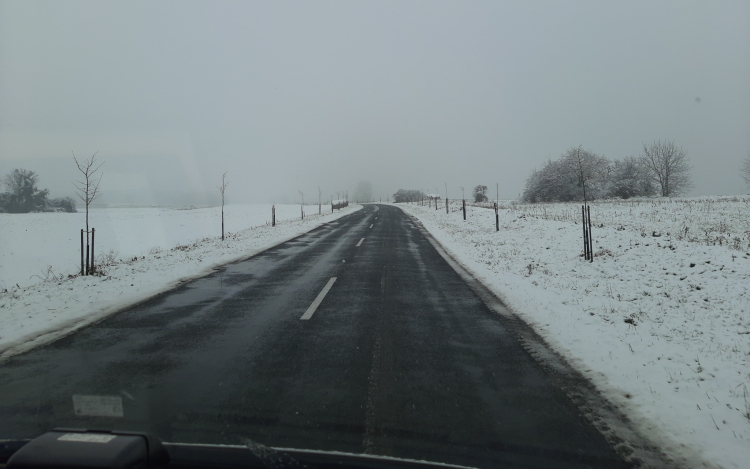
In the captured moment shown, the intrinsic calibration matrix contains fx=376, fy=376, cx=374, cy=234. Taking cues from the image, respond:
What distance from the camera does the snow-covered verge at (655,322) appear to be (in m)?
3.32

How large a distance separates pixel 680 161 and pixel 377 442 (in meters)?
62.7

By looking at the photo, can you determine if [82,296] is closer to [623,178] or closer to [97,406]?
[97,406]

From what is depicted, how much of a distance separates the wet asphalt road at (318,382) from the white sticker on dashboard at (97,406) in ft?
0.17

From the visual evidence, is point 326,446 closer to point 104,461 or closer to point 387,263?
point 104,461

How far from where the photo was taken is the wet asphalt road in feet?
9.46

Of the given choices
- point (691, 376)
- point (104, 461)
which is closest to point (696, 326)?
point (691, 376)

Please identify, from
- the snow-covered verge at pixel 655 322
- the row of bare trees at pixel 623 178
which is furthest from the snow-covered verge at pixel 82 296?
the row of bare trees at pixel 623 178

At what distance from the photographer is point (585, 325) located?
5.82 metres

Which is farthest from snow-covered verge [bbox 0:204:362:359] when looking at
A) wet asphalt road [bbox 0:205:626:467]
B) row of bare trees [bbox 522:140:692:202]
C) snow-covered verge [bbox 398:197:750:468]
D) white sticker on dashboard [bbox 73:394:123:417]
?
row of bare trees [bbox 522:140:692:202]

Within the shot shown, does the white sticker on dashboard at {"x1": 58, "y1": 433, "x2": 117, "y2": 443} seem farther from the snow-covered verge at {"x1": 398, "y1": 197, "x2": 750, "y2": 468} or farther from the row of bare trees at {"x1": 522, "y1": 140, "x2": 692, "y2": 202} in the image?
the row of bare trees at {"x1": 522, "y1": 140, "x2": 692, "y2": 202}

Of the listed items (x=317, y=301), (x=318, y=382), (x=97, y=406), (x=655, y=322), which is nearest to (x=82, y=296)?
(x=317, y=301)

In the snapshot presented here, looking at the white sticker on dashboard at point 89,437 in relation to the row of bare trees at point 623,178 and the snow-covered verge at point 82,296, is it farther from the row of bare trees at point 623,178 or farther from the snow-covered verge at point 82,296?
the row of bare trees at point 623,178

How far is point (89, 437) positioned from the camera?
1.62 m

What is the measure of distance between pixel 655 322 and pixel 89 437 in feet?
22.8
